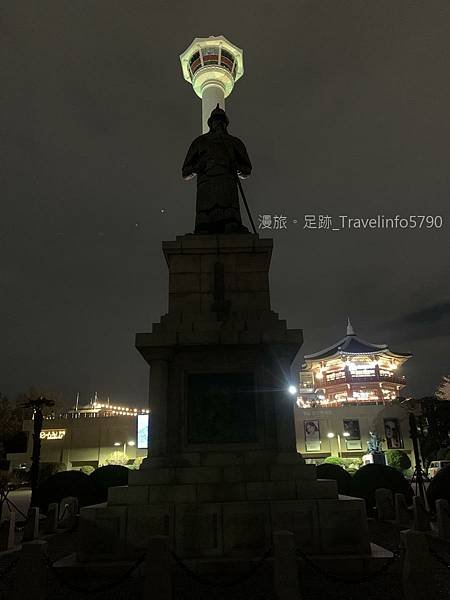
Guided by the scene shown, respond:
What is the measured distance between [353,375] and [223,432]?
5708 cm

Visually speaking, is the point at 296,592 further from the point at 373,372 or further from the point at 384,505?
the point at 373,372

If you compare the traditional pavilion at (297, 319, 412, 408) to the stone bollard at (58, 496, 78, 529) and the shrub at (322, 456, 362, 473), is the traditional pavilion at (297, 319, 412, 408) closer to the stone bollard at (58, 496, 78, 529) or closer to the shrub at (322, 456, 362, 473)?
the shrub at (322, 456, 362, 473)

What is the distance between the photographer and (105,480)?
16.9 meters

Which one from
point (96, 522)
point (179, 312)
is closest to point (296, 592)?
point (96, 522)

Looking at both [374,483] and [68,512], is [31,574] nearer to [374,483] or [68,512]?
[68,512]

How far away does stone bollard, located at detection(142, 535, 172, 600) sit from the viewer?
550 centimetres

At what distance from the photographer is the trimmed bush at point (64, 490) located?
15523 millimetres

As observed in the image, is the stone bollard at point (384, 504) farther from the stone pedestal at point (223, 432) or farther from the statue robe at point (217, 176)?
the statue robe at point (217, 176)

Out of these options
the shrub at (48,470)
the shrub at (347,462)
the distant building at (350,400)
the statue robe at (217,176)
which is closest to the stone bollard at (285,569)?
the statue robe at (217,176)

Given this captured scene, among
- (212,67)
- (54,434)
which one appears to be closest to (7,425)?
(54,434)

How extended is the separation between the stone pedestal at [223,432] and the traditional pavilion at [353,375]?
51.6 meters

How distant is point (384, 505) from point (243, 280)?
361 inches

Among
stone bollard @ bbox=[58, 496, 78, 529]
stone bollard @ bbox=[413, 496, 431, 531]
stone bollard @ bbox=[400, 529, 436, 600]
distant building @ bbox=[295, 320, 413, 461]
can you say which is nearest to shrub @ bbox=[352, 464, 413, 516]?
stone bollard @ bbox=[413, 496, 431, 531]

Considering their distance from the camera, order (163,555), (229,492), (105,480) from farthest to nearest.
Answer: (105,480)
(229,492)
(163,555)
